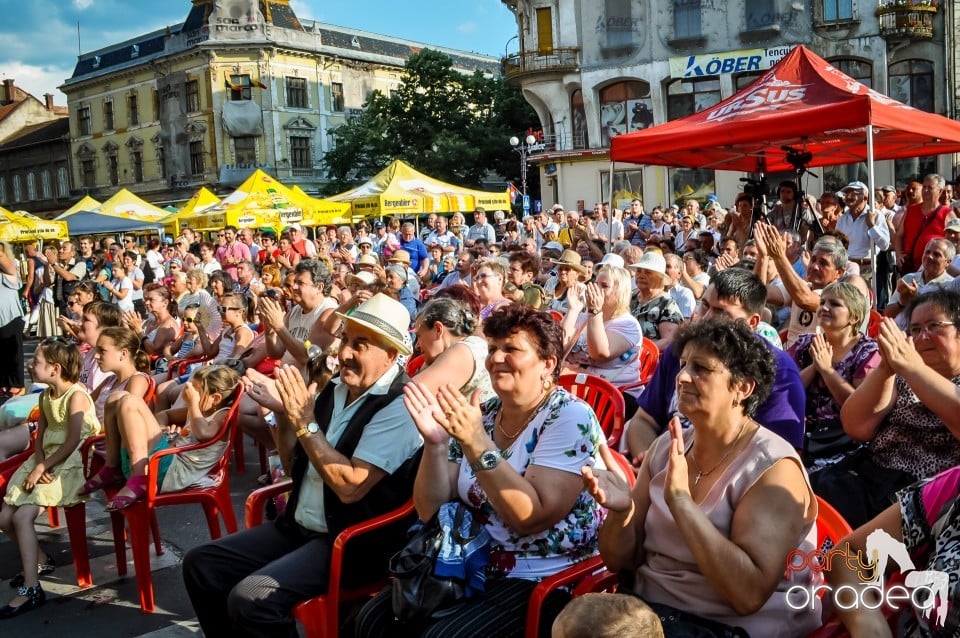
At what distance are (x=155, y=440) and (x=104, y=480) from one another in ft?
1.03

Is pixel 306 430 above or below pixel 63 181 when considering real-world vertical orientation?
below

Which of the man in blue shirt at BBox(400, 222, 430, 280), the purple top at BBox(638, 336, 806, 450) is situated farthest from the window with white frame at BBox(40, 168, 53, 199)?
the purple top at BBox(638, 336, 806, 450)

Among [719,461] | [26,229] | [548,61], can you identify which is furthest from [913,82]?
[719,461]

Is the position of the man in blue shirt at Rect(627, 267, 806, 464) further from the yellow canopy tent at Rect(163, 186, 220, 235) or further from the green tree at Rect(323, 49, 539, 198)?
the green tree at Rect(323, 49, 539, 198)

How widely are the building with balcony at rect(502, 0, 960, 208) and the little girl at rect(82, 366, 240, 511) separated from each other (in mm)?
26053

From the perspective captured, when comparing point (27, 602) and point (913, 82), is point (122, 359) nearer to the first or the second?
point (27, 602)

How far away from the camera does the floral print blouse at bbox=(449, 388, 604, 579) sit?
2.61m

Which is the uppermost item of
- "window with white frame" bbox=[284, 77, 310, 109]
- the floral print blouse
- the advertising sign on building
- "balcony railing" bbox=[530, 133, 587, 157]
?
"window with white frame" bbox=[284, 77, 310, 109]

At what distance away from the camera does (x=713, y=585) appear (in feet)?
6.88

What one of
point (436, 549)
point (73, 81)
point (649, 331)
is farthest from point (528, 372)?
point (73, 81)

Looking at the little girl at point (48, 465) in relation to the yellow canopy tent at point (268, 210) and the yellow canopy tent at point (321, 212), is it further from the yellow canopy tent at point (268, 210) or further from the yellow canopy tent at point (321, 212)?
the yellow canopy tent at point (321, 212)

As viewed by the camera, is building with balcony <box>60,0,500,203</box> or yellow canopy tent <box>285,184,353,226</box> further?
building with balcony <box>60,0,500,203</box>

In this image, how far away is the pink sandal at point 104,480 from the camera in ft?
14.1

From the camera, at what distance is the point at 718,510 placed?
2.20m
